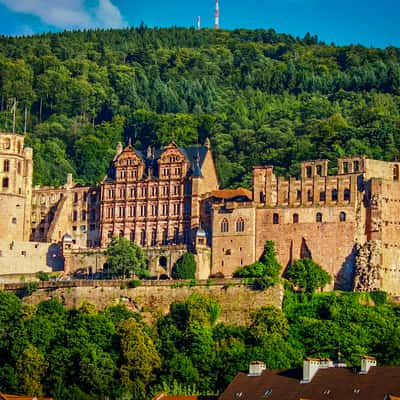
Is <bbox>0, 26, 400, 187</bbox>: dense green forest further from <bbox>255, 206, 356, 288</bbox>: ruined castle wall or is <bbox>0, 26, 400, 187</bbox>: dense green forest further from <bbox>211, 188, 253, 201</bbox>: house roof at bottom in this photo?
<bbox>255, 206, 356, 288</bbox>: ruined castle wall

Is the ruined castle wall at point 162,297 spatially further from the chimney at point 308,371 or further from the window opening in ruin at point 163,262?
the chimney at point 308,371

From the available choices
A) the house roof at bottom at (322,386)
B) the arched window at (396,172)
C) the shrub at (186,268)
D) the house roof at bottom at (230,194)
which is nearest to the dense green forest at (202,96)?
the house roof at bottom at (230,194)

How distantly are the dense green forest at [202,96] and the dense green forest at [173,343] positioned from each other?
2642cm

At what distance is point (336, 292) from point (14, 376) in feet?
72.3

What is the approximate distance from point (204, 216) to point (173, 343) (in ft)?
51.2

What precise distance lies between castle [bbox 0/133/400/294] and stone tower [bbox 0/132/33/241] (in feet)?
0.25

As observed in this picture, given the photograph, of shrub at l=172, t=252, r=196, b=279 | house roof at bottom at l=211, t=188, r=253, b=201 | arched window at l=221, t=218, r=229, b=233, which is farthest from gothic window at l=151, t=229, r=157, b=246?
arched window at l=221, t=218, r=229, b=233

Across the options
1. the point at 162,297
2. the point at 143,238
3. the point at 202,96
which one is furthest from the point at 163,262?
the point at 202,96

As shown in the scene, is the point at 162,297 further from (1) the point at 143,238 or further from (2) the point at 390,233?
(2) the point at 390,233

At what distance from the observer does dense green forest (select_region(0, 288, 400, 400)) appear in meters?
85.5

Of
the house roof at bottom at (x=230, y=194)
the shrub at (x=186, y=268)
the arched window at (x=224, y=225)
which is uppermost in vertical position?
the house roof at bottom at (x=230, y=194)

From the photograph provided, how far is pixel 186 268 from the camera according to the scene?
9856 cm

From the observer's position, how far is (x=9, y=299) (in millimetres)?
96438

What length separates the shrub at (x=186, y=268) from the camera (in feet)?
323
